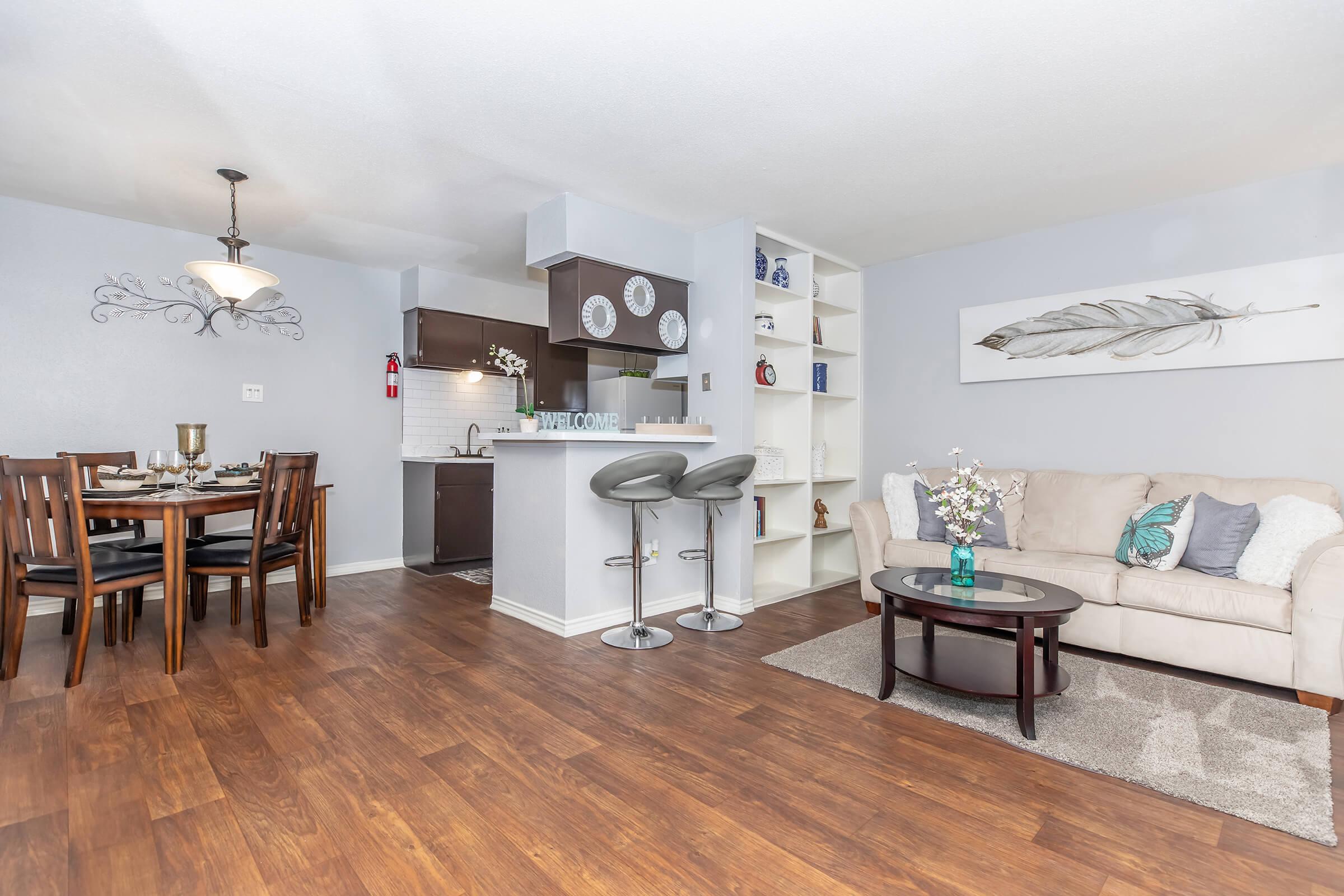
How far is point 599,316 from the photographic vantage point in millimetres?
3934

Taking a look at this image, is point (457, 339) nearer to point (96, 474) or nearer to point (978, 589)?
point (96, 474)

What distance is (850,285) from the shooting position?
17.4 feet

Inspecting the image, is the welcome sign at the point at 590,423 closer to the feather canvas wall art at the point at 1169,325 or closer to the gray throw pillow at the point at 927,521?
the gray throw pillow at the point at 927,521

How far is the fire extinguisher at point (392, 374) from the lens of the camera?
5.44 metres

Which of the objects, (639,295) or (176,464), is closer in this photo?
(176,464)

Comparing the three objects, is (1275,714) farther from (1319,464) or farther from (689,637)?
(689,637)

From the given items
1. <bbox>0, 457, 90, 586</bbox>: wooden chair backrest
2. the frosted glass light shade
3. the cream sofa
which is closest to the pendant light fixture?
the frosted glass light shade

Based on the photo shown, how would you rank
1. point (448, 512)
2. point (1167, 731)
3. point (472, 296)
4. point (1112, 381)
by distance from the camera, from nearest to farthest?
point (1167, 731) < point (1112, 381) < point (448, 512) < point (472, 296)

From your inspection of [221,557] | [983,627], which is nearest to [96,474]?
[221,557]

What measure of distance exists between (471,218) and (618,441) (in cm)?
178

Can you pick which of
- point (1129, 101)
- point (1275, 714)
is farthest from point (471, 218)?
point (1275, 714)

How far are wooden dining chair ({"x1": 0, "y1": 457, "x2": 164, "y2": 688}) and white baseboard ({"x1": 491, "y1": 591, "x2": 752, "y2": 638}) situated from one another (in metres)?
1.81

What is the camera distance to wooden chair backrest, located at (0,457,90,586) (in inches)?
110

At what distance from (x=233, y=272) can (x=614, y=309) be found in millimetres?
2116
